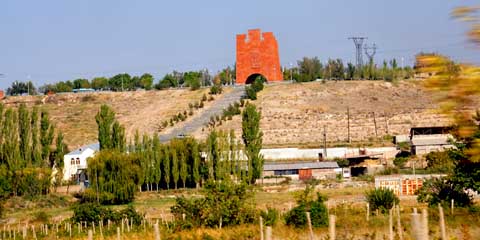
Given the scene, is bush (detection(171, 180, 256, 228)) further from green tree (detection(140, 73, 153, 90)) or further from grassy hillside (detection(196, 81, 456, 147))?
green tree (detection(140, 73, 153, 90))

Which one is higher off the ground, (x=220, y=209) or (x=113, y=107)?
(x=113, y=107)

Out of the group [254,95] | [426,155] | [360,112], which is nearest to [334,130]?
[360,112]

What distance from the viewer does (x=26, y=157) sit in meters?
31.7

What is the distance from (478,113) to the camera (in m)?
1.82

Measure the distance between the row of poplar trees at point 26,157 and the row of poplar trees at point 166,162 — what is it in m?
2.35

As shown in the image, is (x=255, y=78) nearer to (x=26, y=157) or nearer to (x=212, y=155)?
(x=212, y=155)

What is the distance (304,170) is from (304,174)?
0.30 m

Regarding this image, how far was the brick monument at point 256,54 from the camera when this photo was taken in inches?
2117

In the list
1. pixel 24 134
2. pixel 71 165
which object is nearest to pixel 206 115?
pixel 71 165

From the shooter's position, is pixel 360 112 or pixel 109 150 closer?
pixel 109 150

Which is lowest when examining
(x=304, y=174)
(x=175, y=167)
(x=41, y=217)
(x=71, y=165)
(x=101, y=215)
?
(x=41, y=217)

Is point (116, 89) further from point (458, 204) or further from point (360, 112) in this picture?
point (458, 204)

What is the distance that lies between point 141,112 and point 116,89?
10577 millimetres

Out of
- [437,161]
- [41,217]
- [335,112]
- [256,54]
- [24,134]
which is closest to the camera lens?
[41,217]
